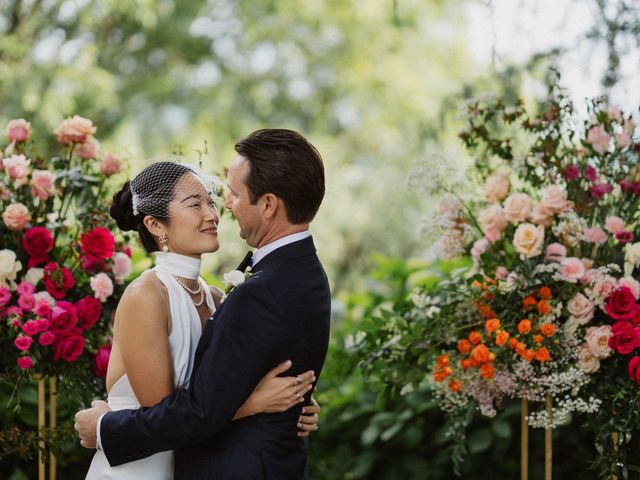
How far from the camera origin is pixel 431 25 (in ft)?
45.8

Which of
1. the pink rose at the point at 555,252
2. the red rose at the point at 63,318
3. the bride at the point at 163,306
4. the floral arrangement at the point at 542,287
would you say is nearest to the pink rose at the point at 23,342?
the red rose at the point at 63,318

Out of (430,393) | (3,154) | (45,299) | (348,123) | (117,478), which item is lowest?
(117,478)

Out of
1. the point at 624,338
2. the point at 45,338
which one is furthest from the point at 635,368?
the point at 45,338

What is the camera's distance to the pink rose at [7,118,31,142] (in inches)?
129

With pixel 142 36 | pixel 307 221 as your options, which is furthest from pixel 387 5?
pixel 307 221

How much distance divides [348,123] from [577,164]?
37.3 ft

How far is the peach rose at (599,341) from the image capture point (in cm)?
295

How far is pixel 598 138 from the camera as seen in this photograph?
3.21 m

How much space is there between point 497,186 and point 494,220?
16 cm

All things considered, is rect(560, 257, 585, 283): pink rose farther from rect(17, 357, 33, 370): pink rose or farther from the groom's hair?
rect(17, 357, 33, 370): pink rose

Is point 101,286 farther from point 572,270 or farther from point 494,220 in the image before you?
point 572,270

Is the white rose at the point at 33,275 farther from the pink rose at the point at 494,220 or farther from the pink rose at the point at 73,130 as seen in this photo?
the pink rose at the point at 494,220

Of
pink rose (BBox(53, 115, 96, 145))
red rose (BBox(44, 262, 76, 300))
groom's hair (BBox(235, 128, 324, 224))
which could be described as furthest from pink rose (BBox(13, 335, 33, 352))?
groom's hair (BBox(235, 128, 324, 224))

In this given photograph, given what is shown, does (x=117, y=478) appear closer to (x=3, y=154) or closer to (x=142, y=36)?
(x=3, y=154)
